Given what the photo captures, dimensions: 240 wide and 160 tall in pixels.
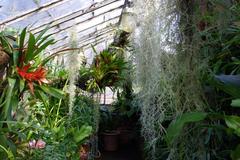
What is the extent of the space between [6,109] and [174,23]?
109 cm

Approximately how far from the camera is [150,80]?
156 centimetres

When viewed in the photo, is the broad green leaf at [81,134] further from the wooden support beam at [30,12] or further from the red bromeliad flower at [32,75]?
the wooden support beam at [30,12]

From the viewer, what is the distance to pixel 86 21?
12.2 ft

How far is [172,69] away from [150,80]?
0.18 m

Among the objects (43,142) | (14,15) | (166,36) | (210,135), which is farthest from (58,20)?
(210,135)

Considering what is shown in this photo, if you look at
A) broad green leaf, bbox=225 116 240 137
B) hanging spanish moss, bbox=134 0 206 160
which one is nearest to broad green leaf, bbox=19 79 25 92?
hanging spanish moss, bbox=134 0 206 160

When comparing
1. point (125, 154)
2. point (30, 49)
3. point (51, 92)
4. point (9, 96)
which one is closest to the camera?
point (9, 96)

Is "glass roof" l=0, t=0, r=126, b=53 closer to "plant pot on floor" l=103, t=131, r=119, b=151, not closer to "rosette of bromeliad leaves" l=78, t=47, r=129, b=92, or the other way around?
"rosette of bromeliad leaves" l=78, t=47, r=129, b=92

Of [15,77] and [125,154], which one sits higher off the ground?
[15,77]

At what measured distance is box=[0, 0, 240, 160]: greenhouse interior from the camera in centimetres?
135

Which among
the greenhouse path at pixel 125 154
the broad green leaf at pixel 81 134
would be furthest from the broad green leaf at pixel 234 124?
the greenhouse path at pixel 125 154

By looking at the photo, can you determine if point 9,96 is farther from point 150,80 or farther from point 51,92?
point 150,80

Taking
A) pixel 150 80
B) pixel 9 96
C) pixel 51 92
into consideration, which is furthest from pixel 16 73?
pixel 150 80

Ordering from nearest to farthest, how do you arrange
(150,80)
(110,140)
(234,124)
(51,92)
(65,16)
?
(234,124)
(150,80)
(51,92)
(65,16)
(110,140)
